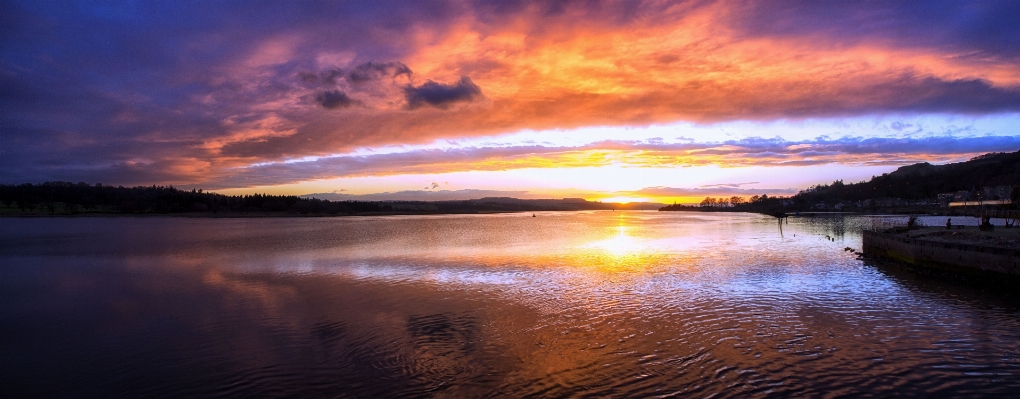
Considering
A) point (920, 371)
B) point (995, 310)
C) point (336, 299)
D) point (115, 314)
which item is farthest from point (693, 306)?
point (115, 314)

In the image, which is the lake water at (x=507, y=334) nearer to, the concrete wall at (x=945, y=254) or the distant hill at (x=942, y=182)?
the concrete wall at (x=945, y=254)

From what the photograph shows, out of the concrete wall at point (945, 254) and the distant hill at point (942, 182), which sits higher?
the distant hill at point (942, 182)

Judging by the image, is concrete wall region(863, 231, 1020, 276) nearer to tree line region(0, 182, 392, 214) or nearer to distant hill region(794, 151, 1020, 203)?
distant hill region(794, 151, 1020, 203)

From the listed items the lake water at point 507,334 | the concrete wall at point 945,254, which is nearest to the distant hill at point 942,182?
the concrete wall at point 945,254

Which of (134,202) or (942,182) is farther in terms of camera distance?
Result: (942,182)

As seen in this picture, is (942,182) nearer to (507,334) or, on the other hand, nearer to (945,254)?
(945,254)

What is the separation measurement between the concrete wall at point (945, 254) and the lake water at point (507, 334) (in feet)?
3.12

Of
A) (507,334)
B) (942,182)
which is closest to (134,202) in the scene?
(507,334)

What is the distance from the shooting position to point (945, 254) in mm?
16141

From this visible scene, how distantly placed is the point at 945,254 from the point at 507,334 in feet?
51.1

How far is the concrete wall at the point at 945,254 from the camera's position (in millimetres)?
13352

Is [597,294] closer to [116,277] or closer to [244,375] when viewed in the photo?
[244,375]

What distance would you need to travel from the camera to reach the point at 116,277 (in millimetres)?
17953

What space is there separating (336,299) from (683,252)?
1836cm
